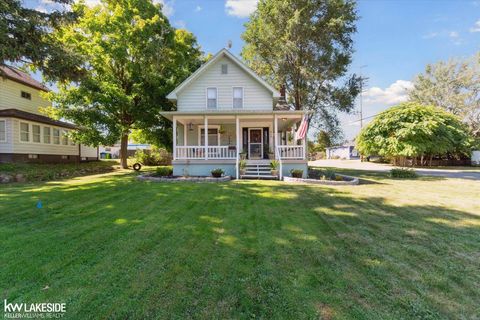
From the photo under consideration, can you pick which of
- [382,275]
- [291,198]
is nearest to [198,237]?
[382,275]

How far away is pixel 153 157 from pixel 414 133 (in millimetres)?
25002

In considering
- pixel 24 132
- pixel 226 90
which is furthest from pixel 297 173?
pixel 24 132

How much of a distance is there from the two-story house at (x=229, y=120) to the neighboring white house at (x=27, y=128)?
10.2 meters

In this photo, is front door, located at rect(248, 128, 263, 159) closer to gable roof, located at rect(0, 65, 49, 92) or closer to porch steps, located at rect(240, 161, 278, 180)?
porch steps, located at rect(240, 161, 278, 180)

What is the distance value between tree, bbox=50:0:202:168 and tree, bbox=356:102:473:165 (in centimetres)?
1980

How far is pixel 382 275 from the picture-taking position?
3.30 meters

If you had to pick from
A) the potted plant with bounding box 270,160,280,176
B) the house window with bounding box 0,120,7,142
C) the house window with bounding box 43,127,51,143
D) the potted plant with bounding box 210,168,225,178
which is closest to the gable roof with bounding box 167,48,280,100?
the potted plant with bounding box 270,160,280,176

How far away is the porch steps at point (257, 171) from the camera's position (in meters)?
13.6

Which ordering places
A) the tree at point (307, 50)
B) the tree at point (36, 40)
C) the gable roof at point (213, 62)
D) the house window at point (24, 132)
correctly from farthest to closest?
1. the tree at point (307, 50)
2. the house window at point (24, 132)
3. the gable roof at point (213, 62)
4. the tree at point (36, 40)

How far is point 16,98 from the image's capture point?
1838cm

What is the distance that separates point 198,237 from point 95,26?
19.1 meters

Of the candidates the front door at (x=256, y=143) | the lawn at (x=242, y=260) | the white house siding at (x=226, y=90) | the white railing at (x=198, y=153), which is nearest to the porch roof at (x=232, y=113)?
the white railing at (x=198, y=153)

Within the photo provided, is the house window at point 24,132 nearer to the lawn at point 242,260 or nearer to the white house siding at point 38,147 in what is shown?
the white house siding at point 38,147

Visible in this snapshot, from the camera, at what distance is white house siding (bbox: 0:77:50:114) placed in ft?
56.6
